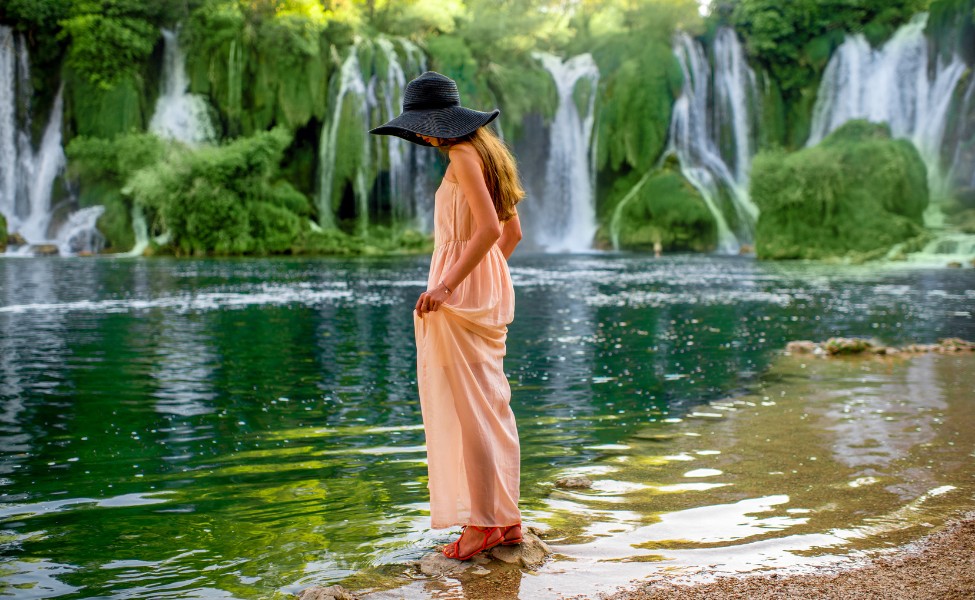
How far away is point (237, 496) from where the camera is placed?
5793 millimetres

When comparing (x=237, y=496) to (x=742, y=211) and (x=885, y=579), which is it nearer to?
(x=885, y=579)

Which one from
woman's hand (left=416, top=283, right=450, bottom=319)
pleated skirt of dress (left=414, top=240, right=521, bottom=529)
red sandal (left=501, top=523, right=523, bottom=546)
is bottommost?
red sandal (left=501, top=523, right=523, bottom=546)

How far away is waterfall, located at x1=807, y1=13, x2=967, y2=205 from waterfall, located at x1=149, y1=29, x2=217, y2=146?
95.8ft

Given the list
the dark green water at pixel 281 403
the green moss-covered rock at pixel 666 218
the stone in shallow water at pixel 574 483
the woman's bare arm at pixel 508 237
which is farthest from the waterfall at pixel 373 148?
the woman's bare arm at pixel 508 237

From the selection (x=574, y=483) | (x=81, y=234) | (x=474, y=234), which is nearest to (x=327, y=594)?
(x=474, y=234)

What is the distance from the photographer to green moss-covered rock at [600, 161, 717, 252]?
1720 inches

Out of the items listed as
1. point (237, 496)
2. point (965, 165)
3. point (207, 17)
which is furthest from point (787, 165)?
point (237, 496)

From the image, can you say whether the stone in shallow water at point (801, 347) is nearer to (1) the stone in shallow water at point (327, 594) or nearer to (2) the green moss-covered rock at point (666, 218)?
(1) the stone in shallow water at point (327, 594)

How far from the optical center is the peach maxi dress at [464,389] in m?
4.50

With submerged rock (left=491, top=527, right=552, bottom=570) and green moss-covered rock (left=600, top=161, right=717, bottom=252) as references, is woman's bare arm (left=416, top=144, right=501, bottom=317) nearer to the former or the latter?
submerged rock (left=491, top=527, right=552, bottom=570)

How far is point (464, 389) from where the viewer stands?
449 centimetres

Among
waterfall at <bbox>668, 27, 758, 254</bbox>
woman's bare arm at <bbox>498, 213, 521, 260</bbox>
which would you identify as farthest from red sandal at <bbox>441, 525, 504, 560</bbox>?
waterfall at <bbox>668, 27, 758, 254</bbox>

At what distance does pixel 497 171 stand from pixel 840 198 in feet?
122

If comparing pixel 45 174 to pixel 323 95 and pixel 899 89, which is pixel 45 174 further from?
pixel 899 89
